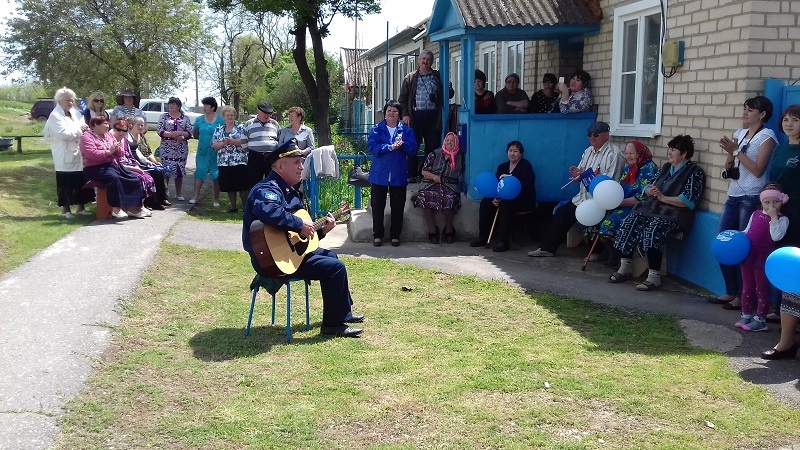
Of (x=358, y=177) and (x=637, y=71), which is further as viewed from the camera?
(x=358, y=177)

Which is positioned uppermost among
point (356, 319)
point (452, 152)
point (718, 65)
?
point (718, 65)

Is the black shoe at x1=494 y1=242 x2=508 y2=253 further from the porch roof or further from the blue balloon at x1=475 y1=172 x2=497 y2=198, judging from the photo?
the porch roof

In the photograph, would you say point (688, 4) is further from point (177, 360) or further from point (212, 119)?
point (212, 119)

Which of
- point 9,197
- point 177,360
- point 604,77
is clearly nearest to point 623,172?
point 604,77

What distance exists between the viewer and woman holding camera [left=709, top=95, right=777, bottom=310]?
265 inches

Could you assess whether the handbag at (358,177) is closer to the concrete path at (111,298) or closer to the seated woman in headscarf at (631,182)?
the concrete path at (111,298)

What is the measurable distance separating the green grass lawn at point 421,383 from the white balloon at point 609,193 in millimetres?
1338

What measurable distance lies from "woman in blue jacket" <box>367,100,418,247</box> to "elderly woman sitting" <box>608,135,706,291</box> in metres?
3.00

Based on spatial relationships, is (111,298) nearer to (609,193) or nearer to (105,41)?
(609,193)

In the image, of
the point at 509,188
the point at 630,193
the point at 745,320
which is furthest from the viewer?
the point at 509,188

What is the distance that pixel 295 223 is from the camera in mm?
5863

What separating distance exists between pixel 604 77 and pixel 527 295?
3.75 metres

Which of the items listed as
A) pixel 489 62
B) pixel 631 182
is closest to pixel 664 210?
pixel 631 182

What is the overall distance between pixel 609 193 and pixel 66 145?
23.5 feet
